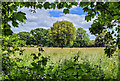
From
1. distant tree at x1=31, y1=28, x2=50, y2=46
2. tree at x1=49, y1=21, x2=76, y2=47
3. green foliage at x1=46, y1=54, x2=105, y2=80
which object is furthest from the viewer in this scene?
tree at x1=49, y1=21, x2=76, y2=47

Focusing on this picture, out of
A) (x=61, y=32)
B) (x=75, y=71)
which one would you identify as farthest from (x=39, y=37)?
(x=61, y=32)

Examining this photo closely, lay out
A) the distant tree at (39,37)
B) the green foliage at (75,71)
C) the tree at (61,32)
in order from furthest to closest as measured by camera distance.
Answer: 1. the tree at (61,32)
2. the distant tree at (39,37)
3. the green foliage at (75,71)

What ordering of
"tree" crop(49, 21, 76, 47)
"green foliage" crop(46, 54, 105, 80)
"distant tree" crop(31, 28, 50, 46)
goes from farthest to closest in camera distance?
"tree" crop(49, 21, 76, 47) → "distant tree" crop(31, 28, 50, 46) → "green foliage" crop(46, 54, 105, 80)

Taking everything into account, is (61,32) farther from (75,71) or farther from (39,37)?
(75,71)

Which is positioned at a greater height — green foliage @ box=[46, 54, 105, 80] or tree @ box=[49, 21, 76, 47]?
green foliage @ box=[46, 54, 105, 80]

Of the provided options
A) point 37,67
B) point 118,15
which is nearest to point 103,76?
point 118,15

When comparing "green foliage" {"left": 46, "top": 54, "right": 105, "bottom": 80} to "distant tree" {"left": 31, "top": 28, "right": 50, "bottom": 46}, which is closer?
"green foliage" {"left": 46, "top": 54, "right": 105, "bottom": 80}

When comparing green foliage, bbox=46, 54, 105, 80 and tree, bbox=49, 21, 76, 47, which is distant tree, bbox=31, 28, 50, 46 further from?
tree, bbox=49, 21, 76, 47

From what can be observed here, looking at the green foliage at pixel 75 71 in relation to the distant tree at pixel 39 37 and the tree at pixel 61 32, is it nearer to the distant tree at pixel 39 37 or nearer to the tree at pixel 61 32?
the distant tree at pixel 39 37

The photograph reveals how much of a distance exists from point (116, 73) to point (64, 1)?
284 cm

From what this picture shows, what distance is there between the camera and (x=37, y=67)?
2.19 m

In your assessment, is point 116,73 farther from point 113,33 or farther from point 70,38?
point 70,38

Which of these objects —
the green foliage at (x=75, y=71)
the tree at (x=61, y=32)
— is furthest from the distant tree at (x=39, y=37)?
the tree at (x=61, y=32)

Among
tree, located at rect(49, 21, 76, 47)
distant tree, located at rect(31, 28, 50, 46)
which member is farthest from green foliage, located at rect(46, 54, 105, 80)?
tree, located at rect(49, 21, 76, 47)
